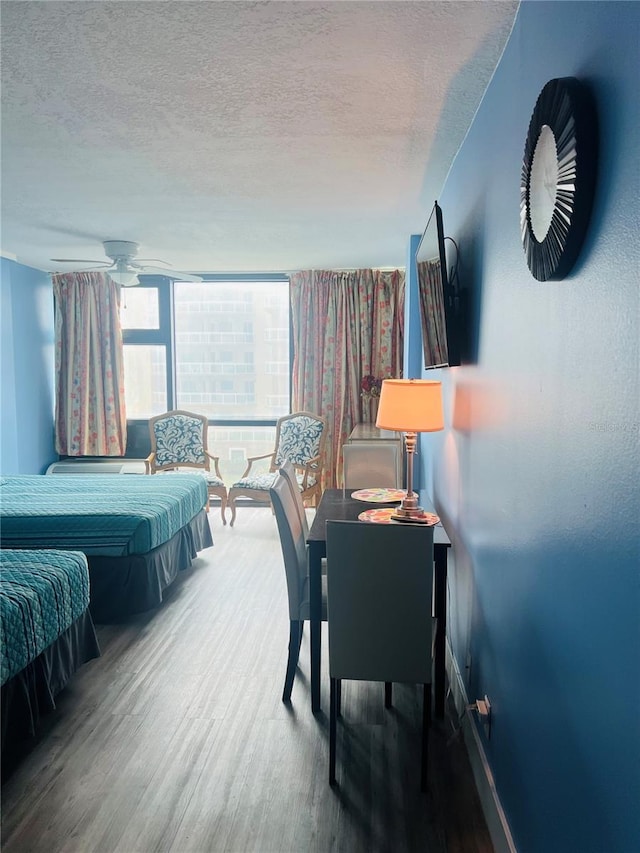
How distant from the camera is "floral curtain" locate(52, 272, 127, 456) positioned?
227 inches

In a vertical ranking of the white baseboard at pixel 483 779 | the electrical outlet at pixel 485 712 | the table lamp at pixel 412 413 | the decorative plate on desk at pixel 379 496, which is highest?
the table lamp at pixel 412 413

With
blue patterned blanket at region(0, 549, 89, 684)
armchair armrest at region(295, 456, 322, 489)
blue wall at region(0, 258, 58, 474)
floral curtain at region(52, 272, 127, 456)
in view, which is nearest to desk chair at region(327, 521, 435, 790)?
blue patterned blanket at region(0, 549, 89, 684)

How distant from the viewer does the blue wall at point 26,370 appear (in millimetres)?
4961

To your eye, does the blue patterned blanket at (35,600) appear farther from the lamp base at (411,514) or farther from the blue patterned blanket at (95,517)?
the lamp base at (411,514)

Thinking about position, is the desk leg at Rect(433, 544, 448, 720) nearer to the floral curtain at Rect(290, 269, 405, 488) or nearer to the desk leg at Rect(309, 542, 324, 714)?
the desk leg at Rect(309, 542, 324, 714)

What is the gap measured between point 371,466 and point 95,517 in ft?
5.69

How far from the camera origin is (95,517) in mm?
3328

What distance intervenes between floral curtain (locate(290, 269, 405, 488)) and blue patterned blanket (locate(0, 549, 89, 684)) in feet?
11.1

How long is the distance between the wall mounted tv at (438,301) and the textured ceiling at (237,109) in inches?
17.2

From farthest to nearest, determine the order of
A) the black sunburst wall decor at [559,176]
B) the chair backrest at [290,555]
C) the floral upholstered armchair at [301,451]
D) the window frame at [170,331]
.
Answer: the window frame at [170,331] < the floral upholstered armchair at [301,451] < the chair backrest at [290,555] < the black sunburst wall decor at [559,176]

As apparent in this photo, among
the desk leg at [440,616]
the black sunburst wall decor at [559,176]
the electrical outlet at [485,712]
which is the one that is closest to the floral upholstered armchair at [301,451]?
the desk leg at [440,616]

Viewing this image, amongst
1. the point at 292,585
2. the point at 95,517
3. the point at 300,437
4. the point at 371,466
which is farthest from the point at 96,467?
the point at 292,585

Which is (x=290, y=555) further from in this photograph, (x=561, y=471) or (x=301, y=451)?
(x=301, y=451)

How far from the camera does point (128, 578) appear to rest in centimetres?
329
